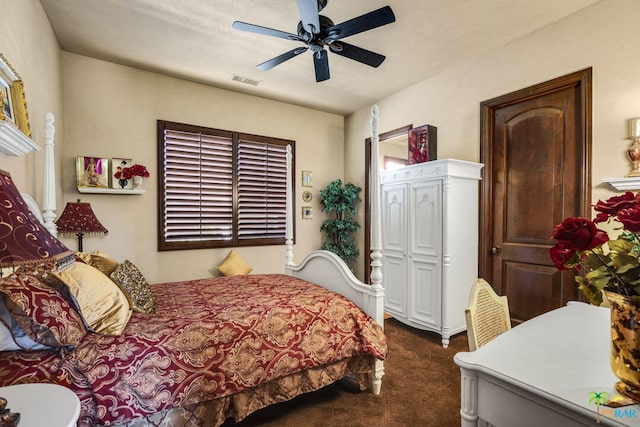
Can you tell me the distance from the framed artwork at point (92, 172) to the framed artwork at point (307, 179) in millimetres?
2570

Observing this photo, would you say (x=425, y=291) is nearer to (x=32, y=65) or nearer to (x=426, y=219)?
(x=426, y=219)

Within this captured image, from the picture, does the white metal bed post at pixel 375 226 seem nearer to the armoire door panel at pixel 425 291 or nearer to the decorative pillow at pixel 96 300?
the armoire door panel at pixel 425 291

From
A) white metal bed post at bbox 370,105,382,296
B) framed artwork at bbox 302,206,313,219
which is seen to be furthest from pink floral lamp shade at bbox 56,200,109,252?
framed artwork at bbox 302,206,313,219

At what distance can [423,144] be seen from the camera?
387cm

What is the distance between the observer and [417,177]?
358 centimetres

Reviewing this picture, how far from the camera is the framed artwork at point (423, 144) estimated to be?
151 inches

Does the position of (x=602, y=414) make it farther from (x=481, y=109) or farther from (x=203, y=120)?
(x=203, y=120)

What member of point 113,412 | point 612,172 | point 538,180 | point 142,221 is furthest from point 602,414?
point 142,221

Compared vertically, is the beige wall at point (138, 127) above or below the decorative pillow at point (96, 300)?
above

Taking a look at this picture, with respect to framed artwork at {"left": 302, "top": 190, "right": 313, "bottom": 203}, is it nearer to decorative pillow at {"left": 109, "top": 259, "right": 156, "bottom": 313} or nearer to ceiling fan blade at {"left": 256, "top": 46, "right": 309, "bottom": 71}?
ceiling fan blade at {"left": 256, "top": 46, "right": 309, "bottom": 71}

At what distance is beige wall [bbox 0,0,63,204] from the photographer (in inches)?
77.3

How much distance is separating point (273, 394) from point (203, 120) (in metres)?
3.46

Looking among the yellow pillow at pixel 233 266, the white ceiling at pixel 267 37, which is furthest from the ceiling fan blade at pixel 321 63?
the yellow pillow at pixel 233 266

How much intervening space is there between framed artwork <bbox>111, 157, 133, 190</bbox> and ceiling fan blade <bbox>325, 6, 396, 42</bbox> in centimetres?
272
